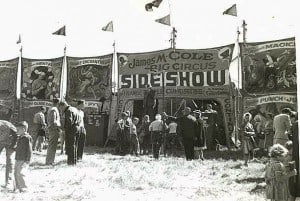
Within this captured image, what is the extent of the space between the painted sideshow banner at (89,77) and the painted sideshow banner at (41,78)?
130 millimetres

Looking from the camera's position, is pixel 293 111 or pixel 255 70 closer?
pixel 293 111

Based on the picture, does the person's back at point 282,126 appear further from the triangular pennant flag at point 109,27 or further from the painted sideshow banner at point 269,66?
the triangular pennant flag at point 109,27

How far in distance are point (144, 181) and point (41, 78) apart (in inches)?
64.9

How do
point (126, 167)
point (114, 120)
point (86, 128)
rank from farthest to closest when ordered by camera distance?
point (114, 120) → point (86, 128) → point (126, 167)

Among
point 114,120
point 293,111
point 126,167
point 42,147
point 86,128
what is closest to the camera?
point 293,111

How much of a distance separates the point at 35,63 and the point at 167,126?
1517 mm

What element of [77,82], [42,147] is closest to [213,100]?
[77,82]

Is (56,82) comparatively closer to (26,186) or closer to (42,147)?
(42,147)

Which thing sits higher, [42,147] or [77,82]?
[77,82]

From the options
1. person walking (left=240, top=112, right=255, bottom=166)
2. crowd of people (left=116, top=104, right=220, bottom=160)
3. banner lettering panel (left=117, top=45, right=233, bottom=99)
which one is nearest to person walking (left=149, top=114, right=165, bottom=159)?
crowd of people (left=116, top=104, right=220, bottom=160)

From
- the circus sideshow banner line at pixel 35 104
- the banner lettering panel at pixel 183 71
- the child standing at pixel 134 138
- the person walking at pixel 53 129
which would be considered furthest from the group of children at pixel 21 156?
the banner lettering panel at pixel 183 71

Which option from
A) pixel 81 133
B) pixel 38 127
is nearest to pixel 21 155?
pixel 38 127

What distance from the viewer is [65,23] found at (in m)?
4.06

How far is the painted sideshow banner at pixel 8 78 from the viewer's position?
4.18m
